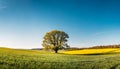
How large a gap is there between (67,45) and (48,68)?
195ft

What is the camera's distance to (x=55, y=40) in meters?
74.8

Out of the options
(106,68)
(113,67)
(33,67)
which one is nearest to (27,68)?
(33,67)

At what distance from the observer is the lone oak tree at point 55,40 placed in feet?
242

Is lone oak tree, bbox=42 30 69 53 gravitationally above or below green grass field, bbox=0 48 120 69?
above

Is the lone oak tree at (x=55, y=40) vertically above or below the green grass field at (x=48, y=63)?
above

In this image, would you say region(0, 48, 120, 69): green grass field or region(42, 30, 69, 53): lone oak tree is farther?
region(42, 30, 69, 53): lone oak tree

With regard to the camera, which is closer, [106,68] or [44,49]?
[106,68]

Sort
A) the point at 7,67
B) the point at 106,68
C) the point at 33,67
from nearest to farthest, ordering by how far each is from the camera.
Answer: the point at 7,67
the point at 33,67
the point at 106,68

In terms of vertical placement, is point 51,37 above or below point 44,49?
above

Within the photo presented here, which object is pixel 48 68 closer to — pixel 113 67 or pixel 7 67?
pixel 7 67

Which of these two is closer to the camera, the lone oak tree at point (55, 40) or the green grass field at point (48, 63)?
the green grass field at point (48, 63)

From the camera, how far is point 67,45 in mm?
75750

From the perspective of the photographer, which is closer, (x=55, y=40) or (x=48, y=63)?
(x=48, y=63)

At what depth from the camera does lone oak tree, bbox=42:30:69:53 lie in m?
73.7
